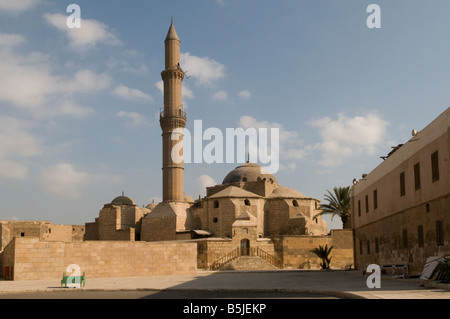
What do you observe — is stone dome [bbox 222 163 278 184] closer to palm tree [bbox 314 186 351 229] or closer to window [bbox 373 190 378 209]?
palm tree [bbox 314 186 351 229]

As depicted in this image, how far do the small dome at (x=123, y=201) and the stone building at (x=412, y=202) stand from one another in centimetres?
2741

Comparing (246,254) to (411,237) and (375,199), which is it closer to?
(375,199)

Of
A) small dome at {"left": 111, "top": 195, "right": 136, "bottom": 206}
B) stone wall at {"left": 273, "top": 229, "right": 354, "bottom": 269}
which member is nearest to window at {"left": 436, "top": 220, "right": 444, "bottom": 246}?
stone wall at {"left": 273, "top": 229, "right": 354, "bottom": 269}

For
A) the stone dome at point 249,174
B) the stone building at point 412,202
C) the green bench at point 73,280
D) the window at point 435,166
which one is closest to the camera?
the stone building at point 412,202

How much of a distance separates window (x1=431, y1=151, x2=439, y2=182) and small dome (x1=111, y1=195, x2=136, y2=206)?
3477 centimetres

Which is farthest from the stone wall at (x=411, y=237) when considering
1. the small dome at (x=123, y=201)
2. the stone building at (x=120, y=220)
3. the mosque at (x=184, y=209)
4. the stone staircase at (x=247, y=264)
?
the small dome at (x=123, y=201)

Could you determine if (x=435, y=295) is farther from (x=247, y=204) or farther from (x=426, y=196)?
(x=247, y=204)

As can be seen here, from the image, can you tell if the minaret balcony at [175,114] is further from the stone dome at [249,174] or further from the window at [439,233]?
the window at [439,233]

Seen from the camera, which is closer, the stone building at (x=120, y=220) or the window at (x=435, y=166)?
the window at (x=435, y=166)

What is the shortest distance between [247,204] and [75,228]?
62.8 feet

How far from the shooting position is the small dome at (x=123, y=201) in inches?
1793

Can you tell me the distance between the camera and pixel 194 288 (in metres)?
14.2

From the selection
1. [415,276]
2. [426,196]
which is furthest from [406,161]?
[415,276]

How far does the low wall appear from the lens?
19.8m
